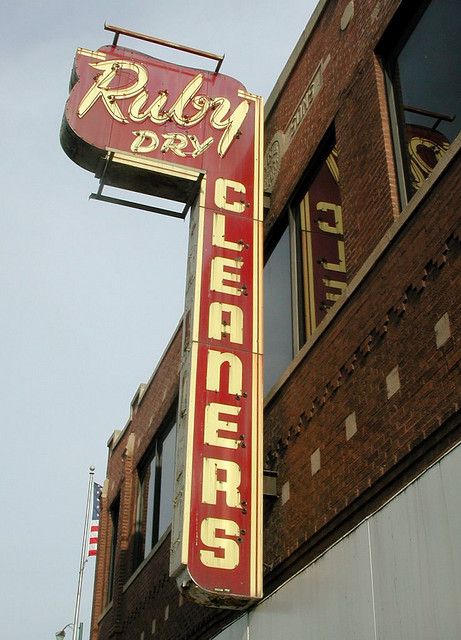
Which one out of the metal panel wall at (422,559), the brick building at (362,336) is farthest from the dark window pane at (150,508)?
the metal panel wall at (422,559)

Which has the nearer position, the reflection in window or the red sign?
the red sign

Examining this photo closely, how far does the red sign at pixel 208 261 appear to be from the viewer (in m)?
10.5

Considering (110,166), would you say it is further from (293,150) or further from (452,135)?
(452,135)

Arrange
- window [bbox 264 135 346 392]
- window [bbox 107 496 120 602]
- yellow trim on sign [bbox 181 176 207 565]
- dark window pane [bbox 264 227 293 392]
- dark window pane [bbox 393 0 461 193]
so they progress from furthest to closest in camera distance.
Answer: window [bbox 107 496 120 602], dark window pane [bbox 264 227 293 392], window [bbox 264 135 346 392], yellow trim on sign [bbox 181 176 207 565], dark window pane [bbox 393 0 461 193]

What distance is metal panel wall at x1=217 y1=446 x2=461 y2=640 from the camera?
23.5 feet

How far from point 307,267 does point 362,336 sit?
3.11 m

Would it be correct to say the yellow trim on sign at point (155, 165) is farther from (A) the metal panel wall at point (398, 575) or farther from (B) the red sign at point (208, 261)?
(A) the metal panel wall at point (398, 575)

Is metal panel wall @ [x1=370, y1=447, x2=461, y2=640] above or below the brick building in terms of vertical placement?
below

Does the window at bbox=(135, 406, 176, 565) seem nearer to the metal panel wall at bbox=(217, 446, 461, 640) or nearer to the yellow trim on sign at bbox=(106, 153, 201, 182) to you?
the yellow trim on sign at bbox=(106, 153, 201, 182)

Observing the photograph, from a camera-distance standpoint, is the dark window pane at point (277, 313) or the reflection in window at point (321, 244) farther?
the dark window pane at point (277, 313)

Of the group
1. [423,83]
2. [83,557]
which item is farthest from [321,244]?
[83,557]

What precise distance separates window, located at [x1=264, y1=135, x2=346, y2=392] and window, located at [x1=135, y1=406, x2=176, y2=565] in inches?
213

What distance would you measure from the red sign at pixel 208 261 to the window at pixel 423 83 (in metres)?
2.59

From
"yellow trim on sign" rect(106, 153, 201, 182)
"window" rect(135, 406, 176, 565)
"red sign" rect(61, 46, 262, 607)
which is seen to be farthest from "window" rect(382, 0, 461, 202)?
"window" rect(135, 406, 176, 565)
